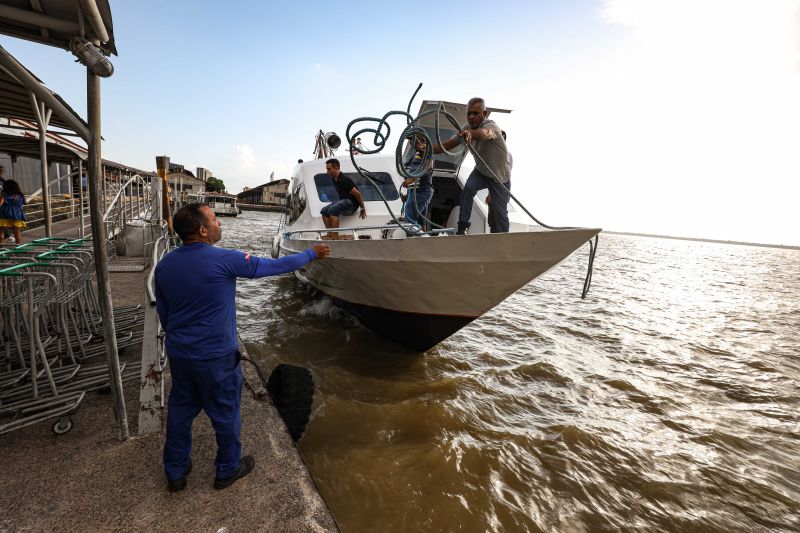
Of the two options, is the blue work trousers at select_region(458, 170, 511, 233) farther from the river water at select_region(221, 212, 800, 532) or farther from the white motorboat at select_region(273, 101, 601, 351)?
the river water at select_region(221, 212, 800, 532)

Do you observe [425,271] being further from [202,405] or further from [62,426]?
[62,426]

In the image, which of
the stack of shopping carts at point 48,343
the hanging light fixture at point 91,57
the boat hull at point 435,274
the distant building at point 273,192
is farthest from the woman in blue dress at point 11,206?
the distant building at point 273,192

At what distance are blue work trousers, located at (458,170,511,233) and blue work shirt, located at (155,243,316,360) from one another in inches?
118

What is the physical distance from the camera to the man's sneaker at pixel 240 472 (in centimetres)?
205

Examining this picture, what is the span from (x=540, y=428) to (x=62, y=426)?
170 inches

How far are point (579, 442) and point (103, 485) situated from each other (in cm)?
414

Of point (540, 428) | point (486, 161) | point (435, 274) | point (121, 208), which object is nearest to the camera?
point (435, 274)

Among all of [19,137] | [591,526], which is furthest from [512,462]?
[19,137]

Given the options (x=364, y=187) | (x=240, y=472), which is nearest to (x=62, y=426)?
(x=240, y=472)

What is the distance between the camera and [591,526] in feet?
9.00

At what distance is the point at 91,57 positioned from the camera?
1.88 metres

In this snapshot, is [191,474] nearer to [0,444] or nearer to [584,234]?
[0,444]

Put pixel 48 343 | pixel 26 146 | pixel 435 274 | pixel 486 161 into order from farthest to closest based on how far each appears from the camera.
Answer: pixel 26 146 → pixel 486 161 → pixel 435 274 → pixel 48 343

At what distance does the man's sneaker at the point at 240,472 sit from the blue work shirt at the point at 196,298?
77cm
